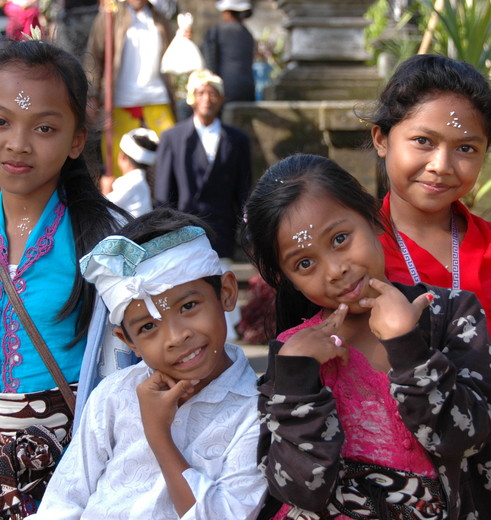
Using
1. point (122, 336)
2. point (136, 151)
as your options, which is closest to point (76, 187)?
point (122, 336)

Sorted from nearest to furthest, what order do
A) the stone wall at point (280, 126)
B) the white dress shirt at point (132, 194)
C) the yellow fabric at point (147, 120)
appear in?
the white dress shirt at point (132, 194)
the stone wall at point (280, 126)
the yellow fabric at point (147, 120)

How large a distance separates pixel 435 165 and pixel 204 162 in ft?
14.2

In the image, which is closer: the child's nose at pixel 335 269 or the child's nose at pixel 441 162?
the child's nose at pixel 335 269

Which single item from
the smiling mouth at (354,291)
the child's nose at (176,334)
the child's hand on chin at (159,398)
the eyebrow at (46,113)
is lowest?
the child's hand on chin at (159,398)

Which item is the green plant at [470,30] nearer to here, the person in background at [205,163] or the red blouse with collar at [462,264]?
the person in background at [205,163]

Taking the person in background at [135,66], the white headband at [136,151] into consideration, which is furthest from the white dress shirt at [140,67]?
the white headband at [136,151]

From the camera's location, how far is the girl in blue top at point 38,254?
8.08 ft

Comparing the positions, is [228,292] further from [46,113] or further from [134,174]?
[134,174]

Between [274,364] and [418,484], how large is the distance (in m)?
0.43

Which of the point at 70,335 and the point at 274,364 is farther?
the point at 70,335

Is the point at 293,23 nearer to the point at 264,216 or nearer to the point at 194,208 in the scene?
the point at 194,208

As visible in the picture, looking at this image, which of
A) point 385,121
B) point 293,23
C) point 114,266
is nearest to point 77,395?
point 114,266

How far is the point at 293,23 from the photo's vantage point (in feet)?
25.7

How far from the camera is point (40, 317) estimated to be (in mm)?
2553
